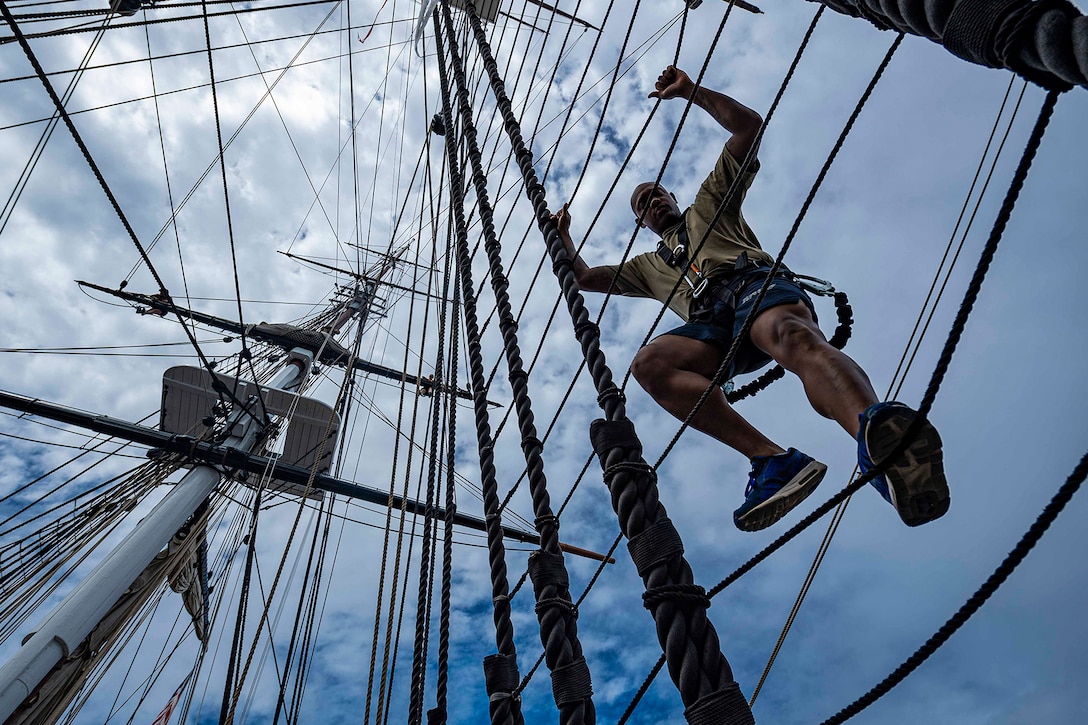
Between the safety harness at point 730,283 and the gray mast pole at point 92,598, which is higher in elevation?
the gray mast pole at point 92,598

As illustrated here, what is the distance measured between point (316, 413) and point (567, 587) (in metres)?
7.63

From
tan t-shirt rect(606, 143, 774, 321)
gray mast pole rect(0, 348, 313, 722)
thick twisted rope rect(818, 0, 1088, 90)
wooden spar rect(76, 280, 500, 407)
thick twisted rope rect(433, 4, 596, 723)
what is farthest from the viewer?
wooden spar rect(76, 280, 500, 407)

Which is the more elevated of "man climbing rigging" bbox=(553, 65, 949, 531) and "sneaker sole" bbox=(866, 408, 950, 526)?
"man climbing rigging" bbox=(553, 65, 949, 531)

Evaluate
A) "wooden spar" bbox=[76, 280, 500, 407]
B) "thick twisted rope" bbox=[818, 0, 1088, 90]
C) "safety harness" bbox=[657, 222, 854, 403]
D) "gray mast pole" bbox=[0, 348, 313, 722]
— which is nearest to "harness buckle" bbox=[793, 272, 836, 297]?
"safety harness" bbox=[657, 222, 854, 403]

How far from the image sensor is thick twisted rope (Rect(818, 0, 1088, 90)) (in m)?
0.58

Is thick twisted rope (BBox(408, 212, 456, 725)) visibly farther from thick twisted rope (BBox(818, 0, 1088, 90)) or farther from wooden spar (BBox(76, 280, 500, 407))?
wooden spar (BBox(76, 280, 500, 407))

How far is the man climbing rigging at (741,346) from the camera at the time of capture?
3.48 feet

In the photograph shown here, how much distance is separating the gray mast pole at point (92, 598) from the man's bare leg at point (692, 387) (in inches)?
159

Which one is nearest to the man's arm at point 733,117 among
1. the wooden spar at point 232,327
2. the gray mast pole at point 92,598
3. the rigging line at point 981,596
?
the rigging line at point 981,596

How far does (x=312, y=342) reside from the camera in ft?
36.4

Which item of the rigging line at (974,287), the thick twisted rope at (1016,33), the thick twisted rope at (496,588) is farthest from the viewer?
the thick twisted rope at (496,588)

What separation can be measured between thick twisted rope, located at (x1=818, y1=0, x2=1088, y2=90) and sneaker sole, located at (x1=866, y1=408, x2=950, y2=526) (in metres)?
0.53

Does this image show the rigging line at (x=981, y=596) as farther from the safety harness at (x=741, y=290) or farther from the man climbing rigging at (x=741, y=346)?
the safety harness at (x=741, y=290)

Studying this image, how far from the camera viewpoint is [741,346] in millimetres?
1745
